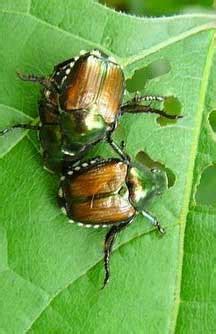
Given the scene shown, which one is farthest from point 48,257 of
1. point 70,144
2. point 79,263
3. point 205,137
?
point 205,137

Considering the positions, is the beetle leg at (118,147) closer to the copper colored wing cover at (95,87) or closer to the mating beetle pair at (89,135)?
the mating beetle pair at (89,135)

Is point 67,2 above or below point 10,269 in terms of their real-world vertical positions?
above

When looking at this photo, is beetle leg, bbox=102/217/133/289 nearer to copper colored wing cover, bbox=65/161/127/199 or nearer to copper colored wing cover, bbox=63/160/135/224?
copper colored wing cover, bbox=63/160/135/224

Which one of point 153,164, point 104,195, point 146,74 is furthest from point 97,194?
point 146,74

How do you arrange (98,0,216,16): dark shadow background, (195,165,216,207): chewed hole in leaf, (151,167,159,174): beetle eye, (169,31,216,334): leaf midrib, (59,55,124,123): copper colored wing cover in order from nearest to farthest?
(169,31,216,334): leaf midrib
(59,55,124,123): copper colored wing cover
(195,165,216,207): chewed hole in leaf
(151,167,159,174): beetle eye
(98,0,216,16): dark shadow background

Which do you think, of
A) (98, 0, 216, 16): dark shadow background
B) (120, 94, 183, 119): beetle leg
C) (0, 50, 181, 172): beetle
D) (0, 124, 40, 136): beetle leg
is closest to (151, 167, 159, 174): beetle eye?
(0, 50, 181, 172): beetle

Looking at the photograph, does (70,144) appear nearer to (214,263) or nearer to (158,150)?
(158,150)
